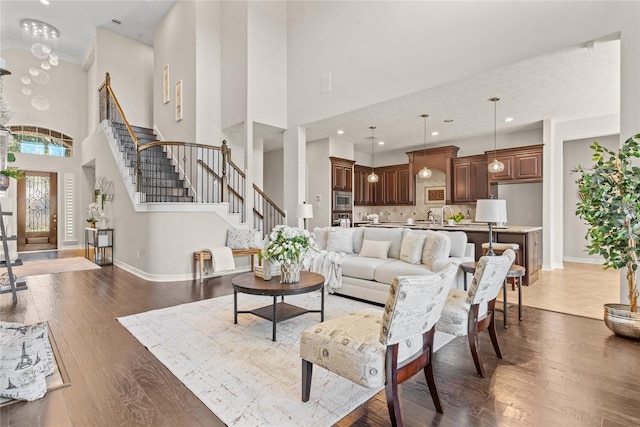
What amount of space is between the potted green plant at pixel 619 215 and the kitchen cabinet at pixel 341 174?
6125 millimetres

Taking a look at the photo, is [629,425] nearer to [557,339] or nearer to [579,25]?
[557,339]

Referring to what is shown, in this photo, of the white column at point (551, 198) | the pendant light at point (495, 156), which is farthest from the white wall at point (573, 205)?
the pendant light at point (495, 156)

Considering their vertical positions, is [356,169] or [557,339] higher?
[356,169]

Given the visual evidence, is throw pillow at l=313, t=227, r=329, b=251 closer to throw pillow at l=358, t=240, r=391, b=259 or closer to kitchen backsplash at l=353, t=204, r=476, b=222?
throw pillow at l=358, t=240, r=391, b=259

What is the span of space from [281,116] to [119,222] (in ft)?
13.6

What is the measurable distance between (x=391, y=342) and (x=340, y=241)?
140 inches

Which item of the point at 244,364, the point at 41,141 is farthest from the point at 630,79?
the point at 41,141

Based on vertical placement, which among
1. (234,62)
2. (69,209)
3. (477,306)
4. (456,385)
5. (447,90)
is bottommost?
(456,385)

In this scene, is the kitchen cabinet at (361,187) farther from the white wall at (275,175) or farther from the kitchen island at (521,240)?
the kitchen island at (521,240)

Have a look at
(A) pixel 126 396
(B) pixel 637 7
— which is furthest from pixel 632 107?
(A) pixel 126 396

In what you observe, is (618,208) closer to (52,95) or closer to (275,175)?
(275,175)

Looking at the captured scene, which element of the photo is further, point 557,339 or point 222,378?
point 557,339

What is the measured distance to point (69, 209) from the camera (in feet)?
33.7

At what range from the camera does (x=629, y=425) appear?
191cm
